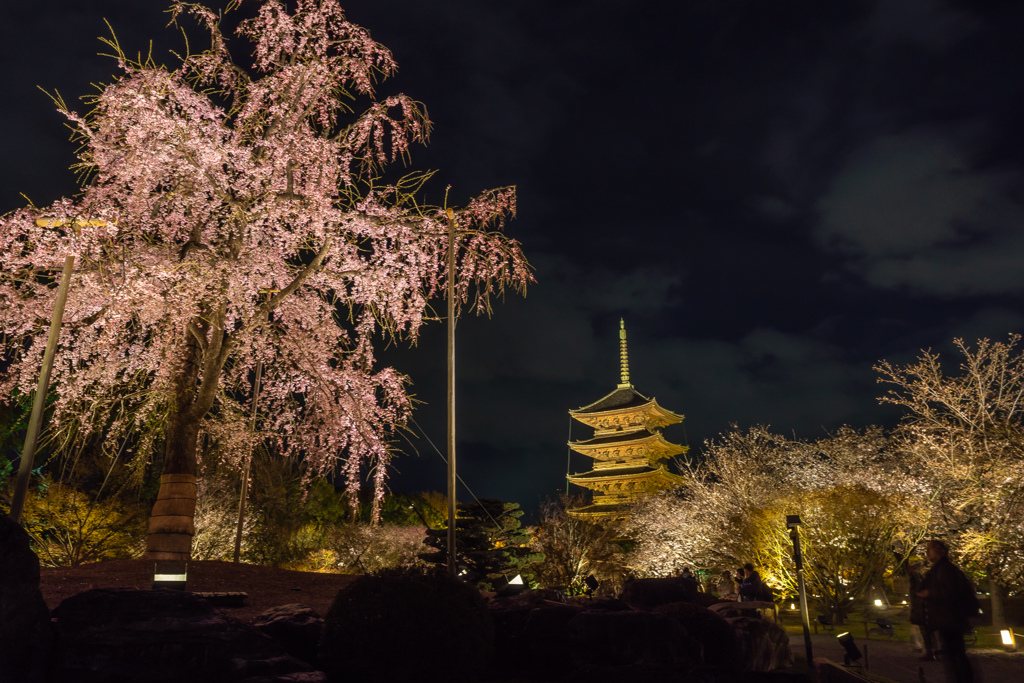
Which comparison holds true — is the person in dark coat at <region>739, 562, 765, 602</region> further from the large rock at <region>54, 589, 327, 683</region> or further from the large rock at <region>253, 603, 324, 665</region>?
the large rock at <region>54, 589, 327, 683</region>

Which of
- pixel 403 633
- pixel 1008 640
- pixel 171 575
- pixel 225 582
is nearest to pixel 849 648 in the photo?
pixel 1008 640

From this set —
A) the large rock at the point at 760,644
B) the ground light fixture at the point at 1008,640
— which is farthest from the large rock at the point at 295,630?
the ground light fixture at the point at 1008,640

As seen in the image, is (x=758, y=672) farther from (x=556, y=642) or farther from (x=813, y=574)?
(x=813, y=574)

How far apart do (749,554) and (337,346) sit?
55.0 feet

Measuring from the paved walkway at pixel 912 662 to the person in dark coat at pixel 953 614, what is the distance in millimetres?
1120

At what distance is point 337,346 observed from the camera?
13062 mm

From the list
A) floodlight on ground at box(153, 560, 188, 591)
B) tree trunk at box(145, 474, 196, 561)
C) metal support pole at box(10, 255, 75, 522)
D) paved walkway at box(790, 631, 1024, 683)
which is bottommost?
paved walkway at box(790, 631, 1024, 683)

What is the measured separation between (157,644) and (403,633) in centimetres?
216

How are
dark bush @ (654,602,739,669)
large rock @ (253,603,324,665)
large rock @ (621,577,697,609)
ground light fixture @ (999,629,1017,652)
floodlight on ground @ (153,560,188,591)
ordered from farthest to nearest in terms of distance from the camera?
ground light fixture @ (999,629,1017,652)
large rock @ (621,577,697,609)
dark bush @ (654,602,739,669)
floodlight on ground @ (153,560,188,591)
large rock @ (253,603,324,665)

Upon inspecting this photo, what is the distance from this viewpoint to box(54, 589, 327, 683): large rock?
525 cm

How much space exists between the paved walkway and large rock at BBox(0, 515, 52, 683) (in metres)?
8.91

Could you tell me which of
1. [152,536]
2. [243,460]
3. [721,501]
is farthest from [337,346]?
[721,501]

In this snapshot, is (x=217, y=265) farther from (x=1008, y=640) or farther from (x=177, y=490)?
(x=1008, y=640)

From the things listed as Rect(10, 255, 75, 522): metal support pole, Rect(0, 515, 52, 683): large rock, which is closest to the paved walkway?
Rect(0, 515, 52, 683): large rock
